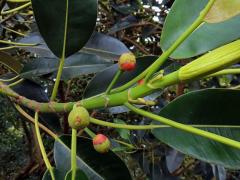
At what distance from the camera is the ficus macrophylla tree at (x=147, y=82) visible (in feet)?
1.82

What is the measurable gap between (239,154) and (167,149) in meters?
1.06

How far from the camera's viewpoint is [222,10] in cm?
58

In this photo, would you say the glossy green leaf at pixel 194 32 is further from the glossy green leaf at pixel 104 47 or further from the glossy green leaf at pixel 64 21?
the glossy green leaf at pixel 104 47

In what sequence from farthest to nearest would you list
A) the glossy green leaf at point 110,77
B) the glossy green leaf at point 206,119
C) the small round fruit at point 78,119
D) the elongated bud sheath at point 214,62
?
the glossy green leaf at point 110,77 < the glossy green leaf at point 206,119 < the small round fruit at point 78,119 < the elongated bud sheath at point 214,62

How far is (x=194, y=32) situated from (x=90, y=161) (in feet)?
1.13

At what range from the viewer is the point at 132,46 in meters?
2.38

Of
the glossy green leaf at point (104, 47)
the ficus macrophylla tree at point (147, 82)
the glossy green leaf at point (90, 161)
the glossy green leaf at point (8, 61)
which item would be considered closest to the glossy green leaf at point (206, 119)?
the ficus macrophylla tree at point (147, 82)

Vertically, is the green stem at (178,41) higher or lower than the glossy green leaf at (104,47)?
higher

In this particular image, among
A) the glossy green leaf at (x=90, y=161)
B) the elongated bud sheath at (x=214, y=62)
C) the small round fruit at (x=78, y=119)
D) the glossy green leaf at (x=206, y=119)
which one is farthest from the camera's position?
the glossy green leaf at (x=90, y=161)

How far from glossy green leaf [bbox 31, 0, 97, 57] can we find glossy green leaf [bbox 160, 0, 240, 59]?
0.15 meters

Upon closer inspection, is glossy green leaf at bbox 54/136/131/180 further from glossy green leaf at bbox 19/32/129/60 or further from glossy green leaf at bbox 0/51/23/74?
glossy green leaf at bbox 0/51/23/74

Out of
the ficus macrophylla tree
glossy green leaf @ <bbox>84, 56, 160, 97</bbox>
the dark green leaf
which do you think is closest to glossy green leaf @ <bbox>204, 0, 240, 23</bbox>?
the ficus macrophylla tree

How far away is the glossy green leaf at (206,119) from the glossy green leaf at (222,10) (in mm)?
175

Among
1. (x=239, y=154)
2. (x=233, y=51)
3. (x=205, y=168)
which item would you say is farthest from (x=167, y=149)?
(x=233, y=51)
